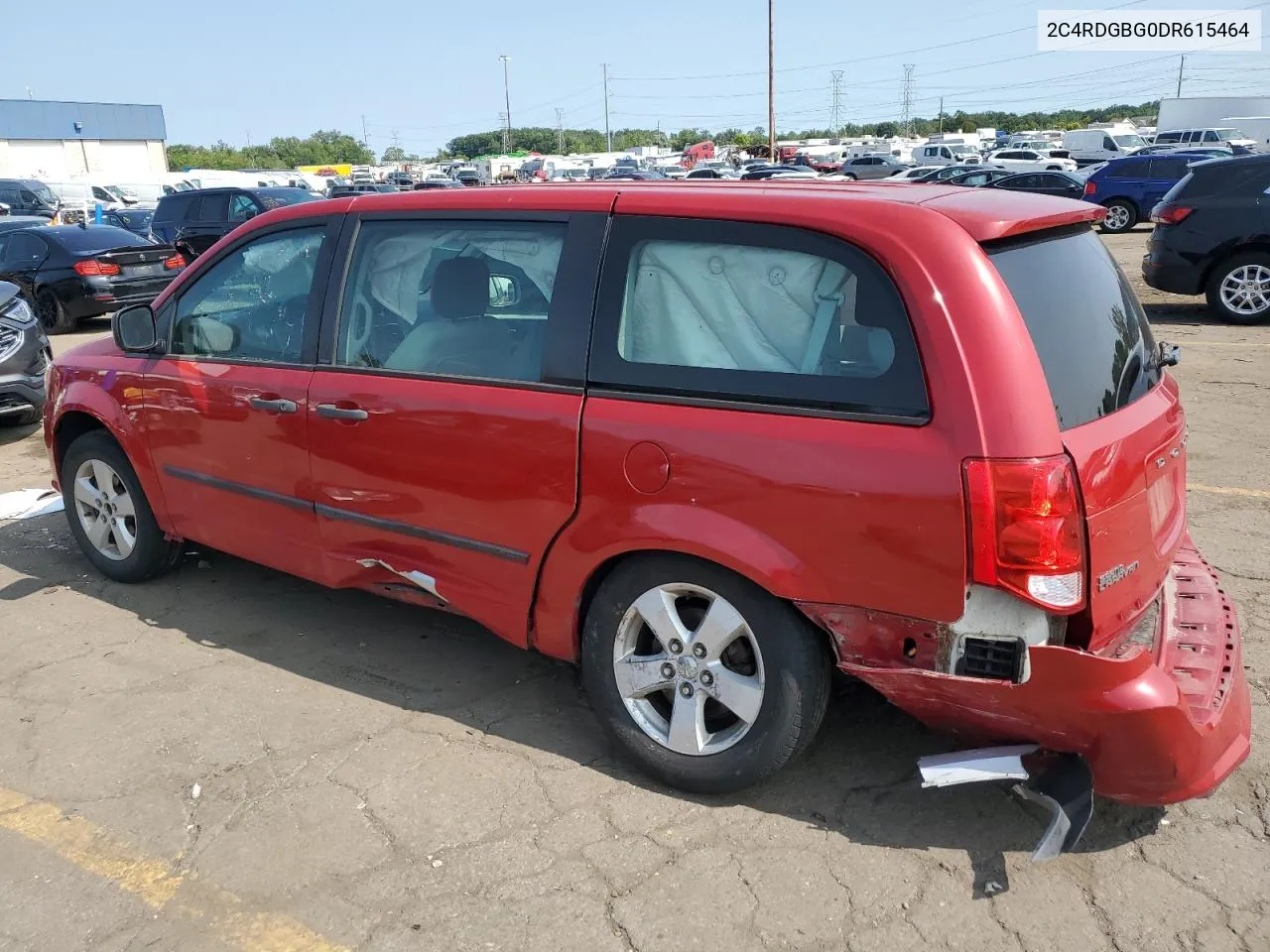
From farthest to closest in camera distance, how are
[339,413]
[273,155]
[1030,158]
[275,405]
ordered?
[273,155] → [1030,158] → [275,405] → [339,413]

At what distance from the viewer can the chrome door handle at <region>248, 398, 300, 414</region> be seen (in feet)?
12.7

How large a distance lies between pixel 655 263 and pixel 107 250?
501 inches

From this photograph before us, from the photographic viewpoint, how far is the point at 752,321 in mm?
2951

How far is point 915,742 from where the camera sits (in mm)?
3383

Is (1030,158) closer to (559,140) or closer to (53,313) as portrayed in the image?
(53,313)

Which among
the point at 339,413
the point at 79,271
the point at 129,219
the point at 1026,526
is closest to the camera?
the point at 1026,526

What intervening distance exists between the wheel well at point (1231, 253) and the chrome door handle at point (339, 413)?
1010 centimetres

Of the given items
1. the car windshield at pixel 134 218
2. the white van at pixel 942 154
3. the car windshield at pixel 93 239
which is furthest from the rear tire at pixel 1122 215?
the white van at pixel 942 154

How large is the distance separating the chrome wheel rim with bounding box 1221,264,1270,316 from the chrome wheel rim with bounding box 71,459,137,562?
10.6m

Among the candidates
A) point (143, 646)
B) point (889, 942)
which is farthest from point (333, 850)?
point (143, 646)

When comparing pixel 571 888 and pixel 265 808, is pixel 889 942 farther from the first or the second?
pixel 265 808

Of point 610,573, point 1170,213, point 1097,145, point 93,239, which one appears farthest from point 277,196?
point 1097,145

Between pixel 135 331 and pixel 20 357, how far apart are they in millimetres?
4357

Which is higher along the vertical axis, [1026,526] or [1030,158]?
[1030,158]
